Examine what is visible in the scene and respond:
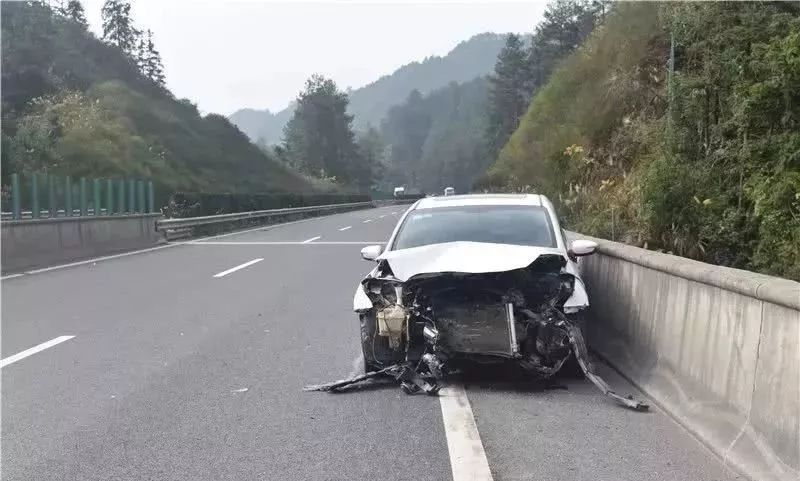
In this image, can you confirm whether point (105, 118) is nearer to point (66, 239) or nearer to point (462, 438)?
point (66, 239)

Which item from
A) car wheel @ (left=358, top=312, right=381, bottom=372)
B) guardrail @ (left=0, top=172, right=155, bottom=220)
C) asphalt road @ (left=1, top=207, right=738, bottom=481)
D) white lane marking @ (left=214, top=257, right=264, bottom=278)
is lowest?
white lane marking @ (left=214, top=257, right=264, bottom=278)

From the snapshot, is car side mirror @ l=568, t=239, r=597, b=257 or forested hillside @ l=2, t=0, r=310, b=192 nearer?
car side mirror @ l=568, t=239, r=597, b=257

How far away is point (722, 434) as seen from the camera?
4.40 meters

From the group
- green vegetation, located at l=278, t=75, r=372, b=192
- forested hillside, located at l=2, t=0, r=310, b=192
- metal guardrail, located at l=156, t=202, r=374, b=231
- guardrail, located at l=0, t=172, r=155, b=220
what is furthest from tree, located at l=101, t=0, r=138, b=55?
guardrail, located at l=0, t=172, r=155, b=220

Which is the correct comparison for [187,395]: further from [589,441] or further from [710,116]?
[710,116]

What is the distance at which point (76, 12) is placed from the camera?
7881 cm

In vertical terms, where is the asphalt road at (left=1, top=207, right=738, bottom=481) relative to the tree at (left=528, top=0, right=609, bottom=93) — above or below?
below

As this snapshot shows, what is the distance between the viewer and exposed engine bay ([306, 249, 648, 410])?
5867 mm

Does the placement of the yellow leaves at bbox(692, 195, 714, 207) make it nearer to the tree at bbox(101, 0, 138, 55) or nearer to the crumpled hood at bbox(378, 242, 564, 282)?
the crumpled hood at bbox(378, 242, 564, 282)

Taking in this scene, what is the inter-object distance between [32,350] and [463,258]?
14.8 ft

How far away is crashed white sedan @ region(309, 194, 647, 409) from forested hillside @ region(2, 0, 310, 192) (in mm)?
36793

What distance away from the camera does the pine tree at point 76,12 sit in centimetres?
7703

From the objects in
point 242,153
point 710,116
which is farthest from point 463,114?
point 710,116

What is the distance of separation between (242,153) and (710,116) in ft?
240
